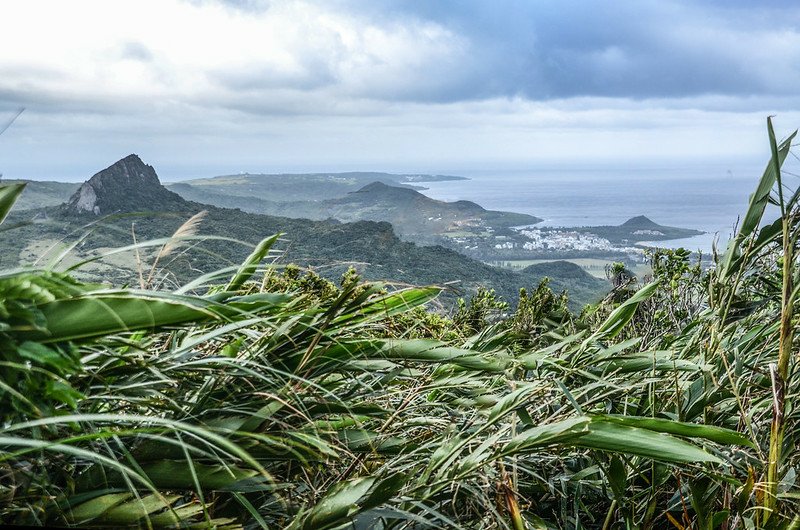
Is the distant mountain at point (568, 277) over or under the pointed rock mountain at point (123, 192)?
under

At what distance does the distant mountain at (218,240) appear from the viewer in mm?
1144

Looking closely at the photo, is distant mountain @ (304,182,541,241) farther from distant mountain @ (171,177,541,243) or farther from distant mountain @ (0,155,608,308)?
distant mountain @ (0,155,608,308)


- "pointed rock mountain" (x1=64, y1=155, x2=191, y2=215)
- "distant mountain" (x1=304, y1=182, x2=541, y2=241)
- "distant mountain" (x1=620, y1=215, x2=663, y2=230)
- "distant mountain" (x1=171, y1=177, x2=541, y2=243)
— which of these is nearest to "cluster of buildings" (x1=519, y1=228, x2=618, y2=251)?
"distant mountain" (x1=171, y1=177, x2=541, y2=243)

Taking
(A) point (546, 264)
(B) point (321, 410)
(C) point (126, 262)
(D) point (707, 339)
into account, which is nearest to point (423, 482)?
(B) point (321, 410)

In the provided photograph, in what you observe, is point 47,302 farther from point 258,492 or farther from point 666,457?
point 666,457

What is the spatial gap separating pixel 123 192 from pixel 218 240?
47787 millimetres

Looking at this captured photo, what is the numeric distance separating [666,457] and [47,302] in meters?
0.82

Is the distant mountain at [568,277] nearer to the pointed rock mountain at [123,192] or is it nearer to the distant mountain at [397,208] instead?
the distant mountain at [397,208]

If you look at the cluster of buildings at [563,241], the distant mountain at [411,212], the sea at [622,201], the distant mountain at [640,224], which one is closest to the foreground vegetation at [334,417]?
the sea at [622,201]

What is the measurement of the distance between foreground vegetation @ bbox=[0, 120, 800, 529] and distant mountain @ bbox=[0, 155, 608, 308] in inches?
3.5

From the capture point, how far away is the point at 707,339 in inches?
67.1

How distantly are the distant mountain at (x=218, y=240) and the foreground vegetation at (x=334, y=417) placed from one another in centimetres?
9

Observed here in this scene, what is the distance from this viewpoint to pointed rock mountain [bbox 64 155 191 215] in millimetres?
41594

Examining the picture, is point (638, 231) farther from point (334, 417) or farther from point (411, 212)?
point (334, 417)
